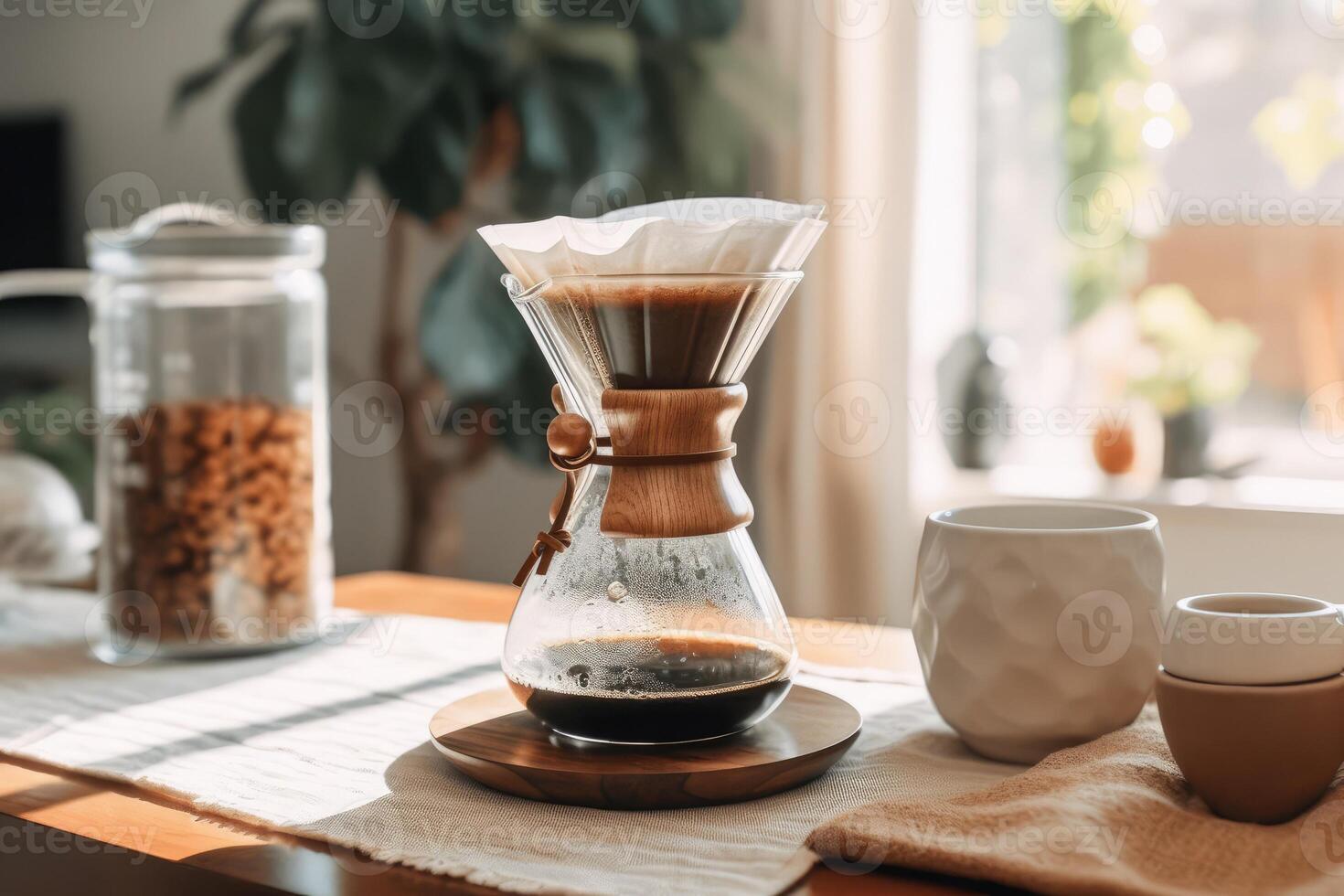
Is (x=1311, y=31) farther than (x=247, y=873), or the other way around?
(x=1311, y=31)

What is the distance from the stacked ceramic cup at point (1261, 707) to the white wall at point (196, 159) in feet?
7.89

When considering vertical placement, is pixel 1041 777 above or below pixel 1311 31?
below

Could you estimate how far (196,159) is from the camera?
11.2 ft

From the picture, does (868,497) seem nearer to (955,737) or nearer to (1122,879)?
(955,737)

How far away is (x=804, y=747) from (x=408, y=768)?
20 cm

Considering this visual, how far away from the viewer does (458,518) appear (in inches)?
121

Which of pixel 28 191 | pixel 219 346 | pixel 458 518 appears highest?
pixel 28 191

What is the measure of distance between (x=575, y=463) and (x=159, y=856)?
256 millimetres

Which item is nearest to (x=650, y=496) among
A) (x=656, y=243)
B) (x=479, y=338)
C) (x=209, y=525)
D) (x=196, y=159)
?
(x=656, y=243)

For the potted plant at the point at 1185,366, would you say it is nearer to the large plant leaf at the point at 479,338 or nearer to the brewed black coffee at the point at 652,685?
the large plant leaf at the point at 479,338

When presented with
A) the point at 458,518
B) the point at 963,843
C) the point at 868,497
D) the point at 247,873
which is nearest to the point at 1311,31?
the point at 868,497

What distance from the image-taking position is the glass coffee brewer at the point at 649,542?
0.63 metres

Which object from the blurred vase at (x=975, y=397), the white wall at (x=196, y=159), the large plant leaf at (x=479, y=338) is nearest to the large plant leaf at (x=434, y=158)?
the large plant leaf at (x=479, y=338)

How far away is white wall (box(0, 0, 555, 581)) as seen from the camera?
3.04 meters
